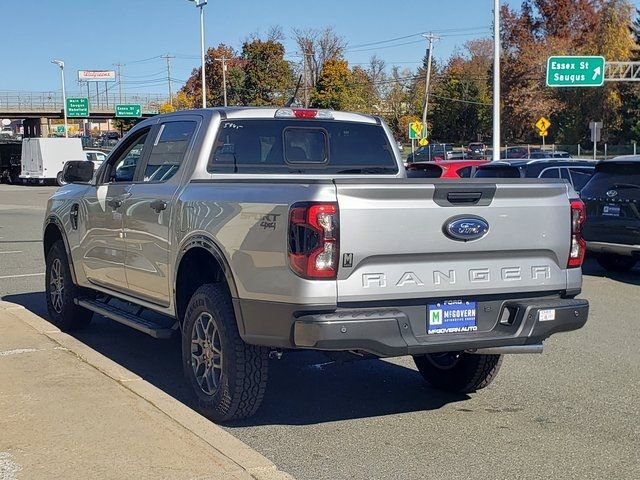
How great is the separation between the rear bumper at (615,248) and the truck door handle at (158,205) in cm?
757

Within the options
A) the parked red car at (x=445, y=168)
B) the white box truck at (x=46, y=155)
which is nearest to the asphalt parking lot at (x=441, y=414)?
the parked red car at (x=445, y=168)

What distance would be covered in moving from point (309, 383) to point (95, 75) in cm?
9940

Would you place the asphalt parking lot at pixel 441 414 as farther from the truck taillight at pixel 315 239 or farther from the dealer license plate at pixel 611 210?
the dealer license plate at pixel 611 210

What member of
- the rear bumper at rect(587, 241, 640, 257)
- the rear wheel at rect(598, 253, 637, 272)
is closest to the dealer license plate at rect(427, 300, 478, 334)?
the rear bumper at rect(587, 241, 640, 257)

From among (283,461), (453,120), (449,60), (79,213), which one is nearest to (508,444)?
(283,461)

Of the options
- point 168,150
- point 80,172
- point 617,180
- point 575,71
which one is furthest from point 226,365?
point 575,71

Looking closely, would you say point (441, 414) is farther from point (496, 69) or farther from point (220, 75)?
point (220, 75)

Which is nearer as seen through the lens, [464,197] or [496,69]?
[464,197]

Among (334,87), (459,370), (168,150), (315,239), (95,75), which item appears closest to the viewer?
(315,239)

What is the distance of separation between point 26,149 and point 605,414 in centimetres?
4437

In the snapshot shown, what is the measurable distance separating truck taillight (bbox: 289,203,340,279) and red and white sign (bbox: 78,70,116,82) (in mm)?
99902

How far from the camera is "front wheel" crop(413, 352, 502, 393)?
6090mm

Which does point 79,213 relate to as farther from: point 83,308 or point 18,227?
point 18,227

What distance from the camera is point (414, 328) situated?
4867 mm
